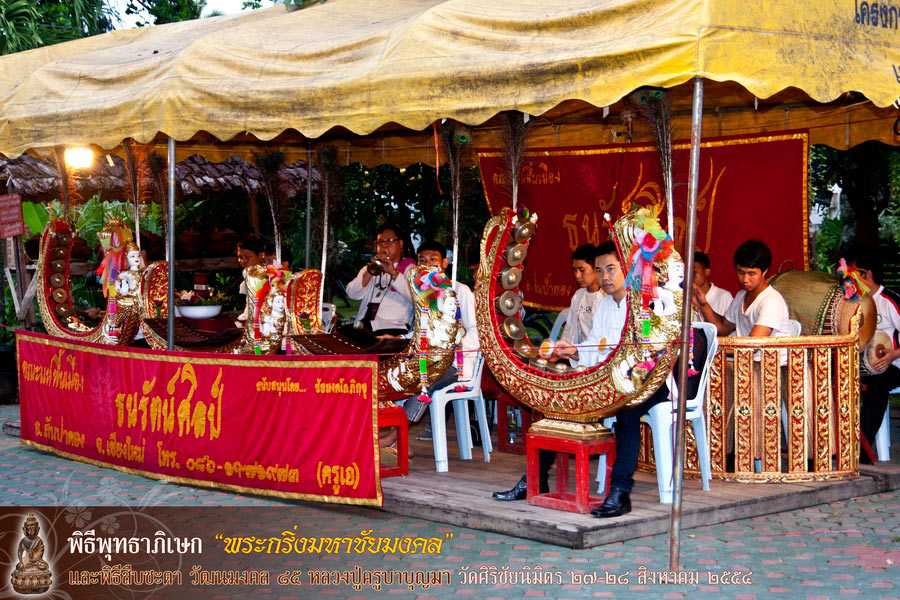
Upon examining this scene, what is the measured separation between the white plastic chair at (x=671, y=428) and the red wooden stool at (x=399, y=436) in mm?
1165

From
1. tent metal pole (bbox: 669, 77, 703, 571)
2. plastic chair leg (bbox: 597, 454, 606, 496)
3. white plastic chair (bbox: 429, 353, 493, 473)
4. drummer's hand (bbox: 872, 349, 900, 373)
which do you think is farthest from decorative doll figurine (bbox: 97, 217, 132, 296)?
drummer's hand (bbox: 872, 349, 900, 373)

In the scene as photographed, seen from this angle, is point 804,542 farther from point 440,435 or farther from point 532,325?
point 532,325

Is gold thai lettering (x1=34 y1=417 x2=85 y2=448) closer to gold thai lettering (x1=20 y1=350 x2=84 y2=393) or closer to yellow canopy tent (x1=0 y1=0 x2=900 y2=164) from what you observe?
gold thai lettering (x1=20 y1=350 x2=84 y2=393)

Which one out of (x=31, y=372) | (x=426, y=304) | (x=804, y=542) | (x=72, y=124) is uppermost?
(x=72, y=124)

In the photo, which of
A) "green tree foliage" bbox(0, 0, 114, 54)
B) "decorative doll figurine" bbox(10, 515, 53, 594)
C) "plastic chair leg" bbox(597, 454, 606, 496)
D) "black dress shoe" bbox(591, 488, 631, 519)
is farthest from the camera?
"green tree foliage" bbox(0, 0, 114, 54)

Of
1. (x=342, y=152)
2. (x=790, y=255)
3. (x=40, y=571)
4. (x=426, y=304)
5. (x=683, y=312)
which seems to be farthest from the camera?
(x=342, y=152)

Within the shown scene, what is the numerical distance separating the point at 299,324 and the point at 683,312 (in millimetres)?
2954

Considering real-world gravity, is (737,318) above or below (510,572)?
above

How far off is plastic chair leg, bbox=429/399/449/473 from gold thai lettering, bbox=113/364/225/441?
4.24ft

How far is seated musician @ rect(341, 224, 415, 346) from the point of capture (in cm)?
820

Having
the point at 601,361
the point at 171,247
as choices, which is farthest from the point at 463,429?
the point at 171,247

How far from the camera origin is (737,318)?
22.9 ft

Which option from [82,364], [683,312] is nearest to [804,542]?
[683,312]

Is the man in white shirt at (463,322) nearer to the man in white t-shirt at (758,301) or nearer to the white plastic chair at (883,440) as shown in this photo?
the man in white t-shirt at (758,301)
